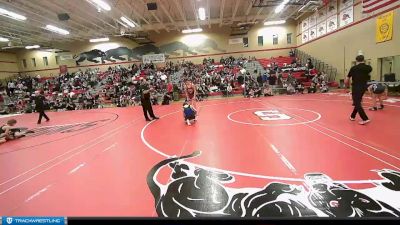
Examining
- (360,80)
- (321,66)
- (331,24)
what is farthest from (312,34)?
(360,80)

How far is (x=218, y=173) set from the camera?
4102mm

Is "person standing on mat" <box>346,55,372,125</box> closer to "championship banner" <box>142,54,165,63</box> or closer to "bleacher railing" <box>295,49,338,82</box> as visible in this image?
"bleacher railing" <box>295,49,338,82</box>

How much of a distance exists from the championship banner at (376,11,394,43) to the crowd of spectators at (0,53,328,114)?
4.19 m

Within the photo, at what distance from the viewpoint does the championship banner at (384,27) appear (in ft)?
45.0

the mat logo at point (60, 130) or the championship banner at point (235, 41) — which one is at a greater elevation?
the championship banner at point (235, 41)

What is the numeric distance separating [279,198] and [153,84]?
62.2 feet

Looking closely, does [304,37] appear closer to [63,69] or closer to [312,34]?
[312,34]

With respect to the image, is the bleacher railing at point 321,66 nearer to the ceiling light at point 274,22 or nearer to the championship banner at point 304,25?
the championship banner at point 304,25

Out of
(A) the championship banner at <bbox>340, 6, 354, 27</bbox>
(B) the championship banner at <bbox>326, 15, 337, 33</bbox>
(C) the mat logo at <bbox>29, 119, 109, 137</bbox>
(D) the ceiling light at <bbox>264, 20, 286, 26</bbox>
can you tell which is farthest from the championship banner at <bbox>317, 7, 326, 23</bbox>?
(C) the mat logo at <bbox>29, 119, 109, 137</bbox>

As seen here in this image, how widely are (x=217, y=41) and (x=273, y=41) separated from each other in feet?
19.3

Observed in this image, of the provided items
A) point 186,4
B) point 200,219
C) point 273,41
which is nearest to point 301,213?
point 200,219

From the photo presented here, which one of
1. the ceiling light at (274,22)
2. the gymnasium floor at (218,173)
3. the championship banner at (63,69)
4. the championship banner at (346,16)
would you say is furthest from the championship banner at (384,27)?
the championship banner at (63,69)

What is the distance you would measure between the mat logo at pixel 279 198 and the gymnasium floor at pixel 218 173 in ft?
0.04

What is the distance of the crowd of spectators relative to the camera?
61.2 ft
